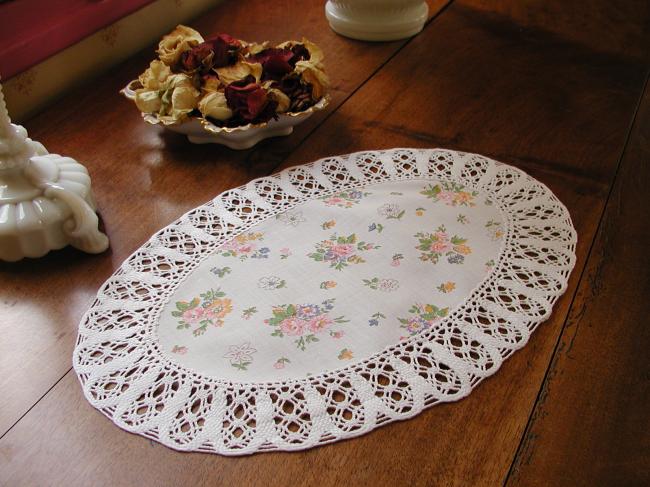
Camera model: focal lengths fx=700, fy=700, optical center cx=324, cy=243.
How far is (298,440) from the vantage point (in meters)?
0.65

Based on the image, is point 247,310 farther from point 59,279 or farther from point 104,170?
point 104,170

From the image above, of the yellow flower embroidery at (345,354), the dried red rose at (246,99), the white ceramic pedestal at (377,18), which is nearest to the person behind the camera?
the yellow flower embroidery at (345,354)

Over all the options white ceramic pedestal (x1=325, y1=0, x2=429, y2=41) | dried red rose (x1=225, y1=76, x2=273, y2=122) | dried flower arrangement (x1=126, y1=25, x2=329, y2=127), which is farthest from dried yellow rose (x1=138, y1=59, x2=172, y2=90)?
white ceramic pedestal (x1=325, y1=0, x2=429, y2=41)

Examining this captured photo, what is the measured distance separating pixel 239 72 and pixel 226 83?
0.03 metres

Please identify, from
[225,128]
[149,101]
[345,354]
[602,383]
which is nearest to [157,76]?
[149,101]

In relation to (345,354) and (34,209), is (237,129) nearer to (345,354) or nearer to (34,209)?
(34,209)

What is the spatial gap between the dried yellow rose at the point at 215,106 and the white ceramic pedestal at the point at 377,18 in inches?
18.4

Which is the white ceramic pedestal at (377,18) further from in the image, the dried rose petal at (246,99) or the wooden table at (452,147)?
the dried rose petal at (246,99)

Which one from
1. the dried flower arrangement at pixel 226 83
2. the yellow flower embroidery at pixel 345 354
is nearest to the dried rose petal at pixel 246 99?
the dried flower arrangement at pixel 226 83

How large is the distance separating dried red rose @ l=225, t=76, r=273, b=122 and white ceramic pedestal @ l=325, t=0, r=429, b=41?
0.44 meters

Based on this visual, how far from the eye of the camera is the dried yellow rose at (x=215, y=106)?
0.99m

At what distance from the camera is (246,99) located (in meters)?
0.98

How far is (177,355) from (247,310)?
0.09 metres

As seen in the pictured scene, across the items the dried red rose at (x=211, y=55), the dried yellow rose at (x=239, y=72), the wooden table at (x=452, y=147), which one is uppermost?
the dried red rose at (x=211, y=55)
